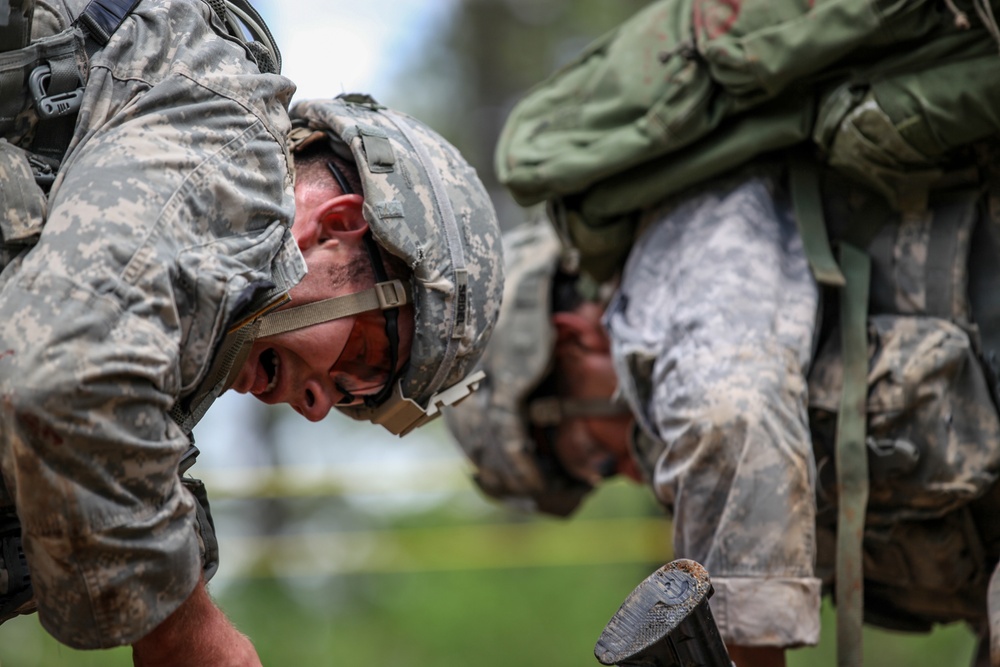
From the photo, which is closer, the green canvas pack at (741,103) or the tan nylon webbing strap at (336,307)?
the tan nylon webbing strap at (336,307)

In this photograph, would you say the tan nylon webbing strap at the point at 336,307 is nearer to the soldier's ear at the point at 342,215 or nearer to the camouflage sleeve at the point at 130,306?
the soldier's ear at the point at 342,215

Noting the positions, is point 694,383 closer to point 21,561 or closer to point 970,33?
point 970,33

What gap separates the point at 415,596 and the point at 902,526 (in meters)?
5.28

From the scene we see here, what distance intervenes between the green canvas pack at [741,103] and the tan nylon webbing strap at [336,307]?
33.6 inches

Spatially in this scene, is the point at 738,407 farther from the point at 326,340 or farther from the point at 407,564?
the point at 407,564

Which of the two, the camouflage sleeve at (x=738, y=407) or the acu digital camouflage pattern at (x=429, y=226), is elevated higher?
the acu digital camouflage pattern at (x=429, y=226)

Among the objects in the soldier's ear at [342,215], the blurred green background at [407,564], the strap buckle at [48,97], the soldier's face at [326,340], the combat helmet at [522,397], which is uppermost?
the strap buckle at [48,97]

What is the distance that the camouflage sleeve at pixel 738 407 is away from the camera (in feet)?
9.37

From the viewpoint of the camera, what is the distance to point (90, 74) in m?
2.15

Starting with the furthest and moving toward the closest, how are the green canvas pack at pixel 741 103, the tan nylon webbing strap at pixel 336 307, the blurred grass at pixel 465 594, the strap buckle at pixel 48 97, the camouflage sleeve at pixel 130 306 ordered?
the blurred grass at pixel 465 594 → the green canvas pack at pixel 741 103 → the tan nylon webbing strap at pixel 336 307 → the strap buckle at pixel 48 97 → the camouflage sleeve at pixel 130 306

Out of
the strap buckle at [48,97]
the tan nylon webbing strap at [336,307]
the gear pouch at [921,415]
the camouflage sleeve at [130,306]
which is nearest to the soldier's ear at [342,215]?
the tan nylon webbing strap at [336,307]

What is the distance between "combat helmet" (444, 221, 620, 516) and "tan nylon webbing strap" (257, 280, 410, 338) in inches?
59.9

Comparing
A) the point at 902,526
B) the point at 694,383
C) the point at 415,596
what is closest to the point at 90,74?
the point at 694,383

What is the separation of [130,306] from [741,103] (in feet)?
6.14
